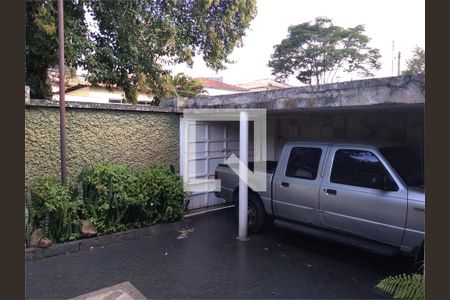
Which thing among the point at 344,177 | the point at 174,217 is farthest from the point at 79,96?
the point at 344,177

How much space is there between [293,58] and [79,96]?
18267mm

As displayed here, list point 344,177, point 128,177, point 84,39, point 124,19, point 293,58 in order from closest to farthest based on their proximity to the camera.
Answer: point 344,177
point 128,177
point 84,39
point 124,19
point 293,58

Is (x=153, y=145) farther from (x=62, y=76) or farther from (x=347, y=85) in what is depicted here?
(x=347, y=85)

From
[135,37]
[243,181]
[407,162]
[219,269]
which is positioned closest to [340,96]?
[407,162]

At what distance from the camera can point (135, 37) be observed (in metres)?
10.3

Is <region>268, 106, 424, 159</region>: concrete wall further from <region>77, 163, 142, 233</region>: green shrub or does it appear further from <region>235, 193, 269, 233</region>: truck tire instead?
<region>77, 163, 142, 233</region>: green shrub

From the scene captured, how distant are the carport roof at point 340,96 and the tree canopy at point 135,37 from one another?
415cm

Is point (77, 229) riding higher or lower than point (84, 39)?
lower

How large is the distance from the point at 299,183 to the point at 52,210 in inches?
153

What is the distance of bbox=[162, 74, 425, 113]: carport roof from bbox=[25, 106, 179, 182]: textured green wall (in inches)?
58.6

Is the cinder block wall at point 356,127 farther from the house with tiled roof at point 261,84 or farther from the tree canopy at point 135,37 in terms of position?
the house with tiled roof at point 261,84

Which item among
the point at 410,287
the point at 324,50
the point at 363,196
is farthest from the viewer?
the point at 324,50

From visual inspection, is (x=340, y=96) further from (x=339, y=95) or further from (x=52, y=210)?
(x=52, y=210)

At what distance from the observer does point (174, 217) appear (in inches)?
281
